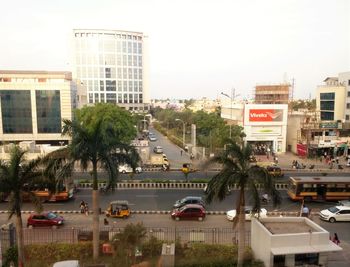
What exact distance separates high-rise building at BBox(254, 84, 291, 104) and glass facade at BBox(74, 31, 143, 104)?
4756cm

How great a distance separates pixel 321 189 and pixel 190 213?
39.7 ft

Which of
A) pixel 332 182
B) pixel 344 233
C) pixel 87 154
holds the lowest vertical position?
pixel 344 233

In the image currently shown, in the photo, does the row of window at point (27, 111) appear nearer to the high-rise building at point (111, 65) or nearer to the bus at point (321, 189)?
the bus at point (321, 189)

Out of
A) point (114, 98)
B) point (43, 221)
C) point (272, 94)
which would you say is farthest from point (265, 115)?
point (114, 98)

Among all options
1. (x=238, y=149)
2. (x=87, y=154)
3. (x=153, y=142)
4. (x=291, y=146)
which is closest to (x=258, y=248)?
(x=238, y=149)

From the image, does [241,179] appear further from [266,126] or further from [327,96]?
[327,96]

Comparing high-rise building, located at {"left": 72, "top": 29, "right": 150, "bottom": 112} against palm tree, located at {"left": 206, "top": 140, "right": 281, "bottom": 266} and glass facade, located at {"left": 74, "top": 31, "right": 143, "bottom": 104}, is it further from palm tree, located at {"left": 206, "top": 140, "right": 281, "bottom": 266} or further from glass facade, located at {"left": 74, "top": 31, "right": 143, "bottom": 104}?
palm tree, located at {"left": 206, "top": 140, "right": 281, "bottom": 266}

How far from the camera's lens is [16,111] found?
55.9 meters

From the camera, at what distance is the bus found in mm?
28203

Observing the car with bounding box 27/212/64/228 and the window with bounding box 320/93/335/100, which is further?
the window with bounding box 320/93/335/100

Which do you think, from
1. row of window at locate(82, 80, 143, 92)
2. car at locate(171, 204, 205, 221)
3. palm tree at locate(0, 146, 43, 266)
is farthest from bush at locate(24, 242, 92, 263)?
row of window at locate(82, 80, 143, 92)

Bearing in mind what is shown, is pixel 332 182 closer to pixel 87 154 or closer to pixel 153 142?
pixel 87 154

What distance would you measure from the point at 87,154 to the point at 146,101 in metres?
113

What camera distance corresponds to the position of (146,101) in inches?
5074
